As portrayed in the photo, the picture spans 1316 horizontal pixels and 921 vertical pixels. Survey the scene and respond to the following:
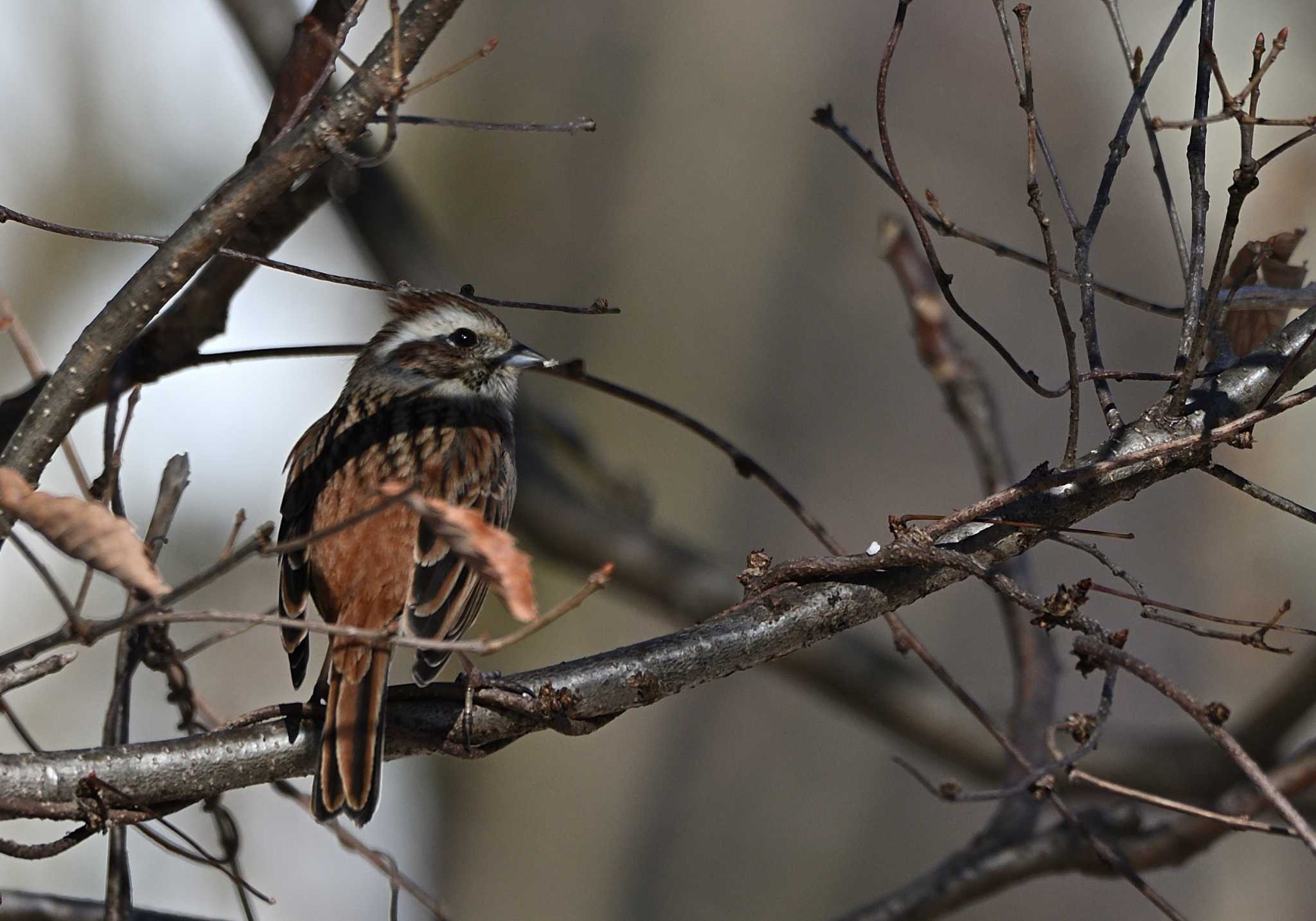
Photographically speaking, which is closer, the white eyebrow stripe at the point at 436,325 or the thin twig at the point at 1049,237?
the thin twig at the point at 1049,237

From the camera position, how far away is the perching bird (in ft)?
7.86

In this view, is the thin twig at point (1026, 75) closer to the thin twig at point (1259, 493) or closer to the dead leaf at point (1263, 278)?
the dead leaf at point (1263, 278)

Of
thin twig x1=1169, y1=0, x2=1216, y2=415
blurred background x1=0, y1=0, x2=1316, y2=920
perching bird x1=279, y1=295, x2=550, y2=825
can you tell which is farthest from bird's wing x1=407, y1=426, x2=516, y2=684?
blurred background x1=0, y1=0, x2=1316, y2=920

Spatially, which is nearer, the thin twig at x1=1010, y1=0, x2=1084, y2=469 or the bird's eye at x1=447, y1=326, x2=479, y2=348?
the thin twig at x1=1010, y1=0, x2=1084, y2=469

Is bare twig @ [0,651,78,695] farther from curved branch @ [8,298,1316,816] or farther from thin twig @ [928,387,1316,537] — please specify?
thin twig @ [928,387,1316,537]

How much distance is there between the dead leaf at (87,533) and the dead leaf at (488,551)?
29cm

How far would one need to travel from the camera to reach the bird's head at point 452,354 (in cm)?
375

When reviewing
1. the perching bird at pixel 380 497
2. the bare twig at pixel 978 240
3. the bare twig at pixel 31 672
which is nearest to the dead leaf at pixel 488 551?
the bare twig at pixel 31 672

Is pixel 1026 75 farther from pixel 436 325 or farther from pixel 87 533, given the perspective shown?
pixel 436 325

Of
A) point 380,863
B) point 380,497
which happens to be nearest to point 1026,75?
point 380,497

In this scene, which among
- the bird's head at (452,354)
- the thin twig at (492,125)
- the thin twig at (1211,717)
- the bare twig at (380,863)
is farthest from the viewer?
the bird's head at (452,354)

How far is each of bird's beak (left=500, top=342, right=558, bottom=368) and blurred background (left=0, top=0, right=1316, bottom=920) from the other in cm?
129

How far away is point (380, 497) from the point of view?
2.51 metres

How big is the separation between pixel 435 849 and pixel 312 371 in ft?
13.9
